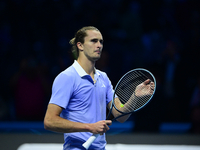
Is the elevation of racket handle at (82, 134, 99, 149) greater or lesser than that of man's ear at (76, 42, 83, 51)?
lesser

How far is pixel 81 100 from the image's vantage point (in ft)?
5.96

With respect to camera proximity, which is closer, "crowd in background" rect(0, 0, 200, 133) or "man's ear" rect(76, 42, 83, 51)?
"man's ear" rect(76, 42, 83, 51)

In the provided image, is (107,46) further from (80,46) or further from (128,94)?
(80,46)

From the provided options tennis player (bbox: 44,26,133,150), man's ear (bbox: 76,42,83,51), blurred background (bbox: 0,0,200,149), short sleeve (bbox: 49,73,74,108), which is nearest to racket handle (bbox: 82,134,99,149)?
tennis player (bbox: 44,26,133,150)

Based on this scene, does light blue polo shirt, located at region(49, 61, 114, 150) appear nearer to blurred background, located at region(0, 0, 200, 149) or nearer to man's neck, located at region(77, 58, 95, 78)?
man's neck, located at region(77, 58, 95, 78)

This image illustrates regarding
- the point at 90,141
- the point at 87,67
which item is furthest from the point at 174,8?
the point at 90,141

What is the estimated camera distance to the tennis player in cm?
167

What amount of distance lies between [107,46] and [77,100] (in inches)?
119

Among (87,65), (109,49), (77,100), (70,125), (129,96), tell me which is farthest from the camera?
(109,49)

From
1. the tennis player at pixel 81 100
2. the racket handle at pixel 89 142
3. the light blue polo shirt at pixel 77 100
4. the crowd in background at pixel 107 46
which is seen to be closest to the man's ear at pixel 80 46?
the tennis player at pixel 81 100

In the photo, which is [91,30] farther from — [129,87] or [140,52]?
[140,52]

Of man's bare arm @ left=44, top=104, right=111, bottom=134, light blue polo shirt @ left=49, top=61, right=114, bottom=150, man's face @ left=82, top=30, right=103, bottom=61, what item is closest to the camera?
man's bare arm @ left=44, top=104, right=111, bottom=134

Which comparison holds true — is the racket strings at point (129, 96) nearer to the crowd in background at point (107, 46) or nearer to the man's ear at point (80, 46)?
the man's ear at point (80, 46)

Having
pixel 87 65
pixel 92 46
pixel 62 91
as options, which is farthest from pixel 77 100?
pixel 92 46
